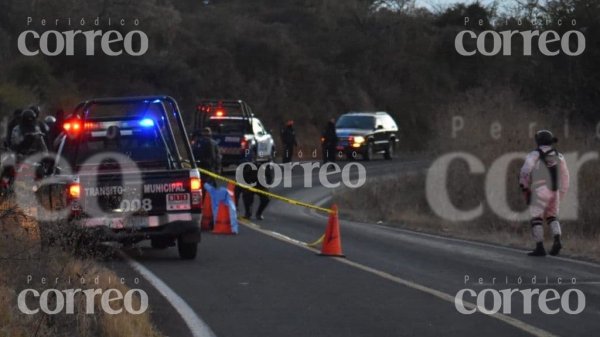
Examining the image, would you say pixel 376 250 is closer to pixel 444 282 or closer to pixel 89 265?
pixel 444 282

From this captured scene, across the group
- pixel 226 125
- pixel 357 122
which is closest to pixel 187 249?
pixel 226 125

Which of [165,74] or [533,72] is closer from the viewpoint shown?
[533,72]

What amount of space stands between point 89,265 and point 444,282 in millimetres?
4576

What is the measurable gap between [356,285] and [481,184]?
531 inches

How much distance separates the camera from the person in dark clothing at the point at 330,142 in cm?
3862

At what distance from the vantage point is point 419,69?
6494 centimetres

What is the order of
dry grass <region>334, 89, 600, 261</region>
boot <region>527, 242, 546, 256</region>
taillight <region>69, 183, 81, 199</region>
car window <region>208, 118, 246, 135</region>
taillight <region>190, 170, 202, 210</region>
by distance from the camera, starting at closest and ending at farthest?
taillight <region>69, 183, 81, 199</region> → taillight <region>190, 170, 202, 210</region> → boot <region>527, 242, 546, 256</region> → dry grass <region>334, 89, 600, 261</region> → car window <region>208, 118, 246, 135</region>

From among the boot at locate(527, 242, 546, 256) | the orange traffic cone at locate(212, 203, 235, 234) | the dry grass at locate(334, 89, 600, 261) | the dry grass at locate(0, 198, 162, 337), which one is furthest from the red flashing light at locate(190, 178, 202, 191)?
the dry grass at locate(334, 89, 600, 261)

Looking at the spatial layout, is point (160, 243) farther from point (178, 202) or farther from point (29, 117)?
point (29, 117)

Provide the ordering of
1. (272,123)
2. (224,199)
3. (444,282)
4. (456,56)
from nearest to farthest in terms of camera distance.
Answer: (444,282)
(224,199)
(272,123)
(456,56)

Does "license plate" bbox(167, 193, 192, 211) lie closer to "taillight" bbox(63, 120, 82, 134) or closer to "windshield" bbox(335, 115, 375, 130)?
"taillight" bbox(63, 120, 82, 134)

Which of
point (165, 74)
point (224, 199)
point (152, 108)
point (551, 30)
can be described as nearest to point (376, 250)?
point (224, 199)

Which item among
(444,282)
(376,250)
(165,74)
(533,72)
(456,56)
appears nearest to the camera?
(444,282)

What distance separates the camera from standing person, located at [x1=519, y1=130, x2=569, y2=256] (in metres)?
16.7
